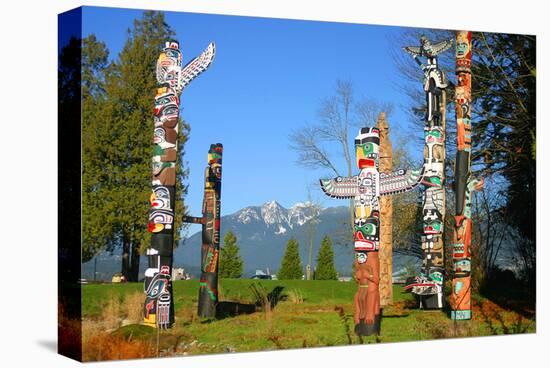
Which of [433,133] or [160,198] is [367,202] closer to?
[433,133]

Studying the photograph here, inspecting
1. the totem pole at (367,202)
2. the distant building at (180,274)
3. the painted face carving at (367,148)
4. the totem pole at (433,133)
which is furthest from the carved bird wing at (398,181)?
the distant building at (180,274)

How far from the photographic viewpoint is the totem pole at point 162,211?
13.6 metres

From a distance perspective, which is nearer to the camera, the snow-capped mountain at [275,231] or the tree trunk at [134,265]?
the tree trunk at [134,265]

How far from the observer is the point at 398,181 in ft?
48.1

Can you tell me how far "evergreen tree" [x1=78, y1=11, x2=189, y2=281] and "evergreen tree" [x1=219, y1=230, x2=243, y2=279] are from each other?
1598 mm

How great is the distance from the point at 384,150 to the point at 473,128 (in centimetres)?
188

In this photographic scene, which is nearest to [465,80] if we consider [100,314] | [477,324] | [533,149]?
[533,149]

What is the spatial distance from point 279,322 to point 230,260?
5.43 metres

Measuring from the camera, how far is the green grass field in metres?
13.7

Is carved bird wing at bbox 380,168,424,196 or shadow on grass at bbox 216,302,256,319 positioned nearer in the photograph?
carved bird wing at bbox 380,168,424,196

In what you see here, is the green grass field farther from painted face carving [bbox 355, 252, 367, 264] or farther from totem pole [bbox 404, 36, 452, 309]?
totem pole [bbox 404, 36, 452, 309]

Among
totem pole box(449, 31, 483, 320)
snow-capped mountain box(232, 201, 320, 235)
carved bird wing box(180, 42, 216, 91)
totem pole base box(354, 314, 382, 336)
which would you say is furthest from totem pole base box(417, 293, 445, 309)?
carved bird wing box(180, 42, 216, 91)

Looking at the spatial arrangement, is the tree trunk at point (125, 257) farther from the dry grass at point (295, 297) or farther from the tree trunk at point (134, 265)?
the dry grass at point (295, 297)

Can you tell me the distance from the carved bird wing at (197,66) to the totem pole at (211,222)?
6.48ft
